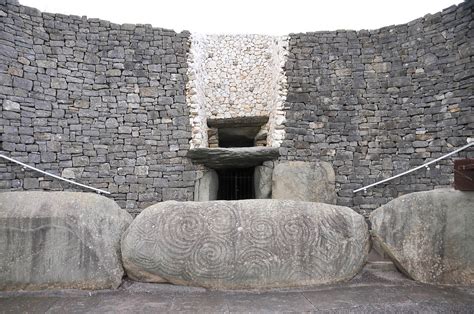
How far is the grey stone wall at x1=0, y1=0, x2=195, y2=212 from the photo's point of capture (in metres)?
6.02

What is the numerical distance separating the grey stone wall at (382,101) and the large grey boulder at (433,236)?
11.3ft

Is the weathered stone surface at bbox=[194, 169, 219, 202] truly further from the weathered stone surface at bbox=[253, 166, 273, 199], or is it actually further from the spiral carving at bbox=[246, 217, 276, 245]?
the spiral carving at bbox=[246, 217, 276, 245]

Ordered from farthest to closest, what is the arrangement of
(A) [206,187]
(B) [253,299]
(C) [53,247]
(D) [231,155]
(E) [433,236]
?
(A) [206,187] → (D) [231,155] → (E) [433,236] → (C) [53,247] → (B) [253,299]

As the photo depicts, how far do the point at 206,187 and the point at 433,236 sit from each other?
4.51 meters

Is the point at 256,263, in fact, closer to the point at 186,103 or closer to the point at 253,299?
the point at 253,299

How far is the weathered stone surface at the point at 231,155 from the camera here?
21.3 ft

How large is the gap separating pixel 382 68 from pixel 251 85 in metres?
3.12

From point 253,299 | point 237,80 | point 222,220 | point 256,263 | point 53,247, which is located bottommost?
point 253,299

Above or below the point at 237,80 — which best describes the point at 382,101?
below

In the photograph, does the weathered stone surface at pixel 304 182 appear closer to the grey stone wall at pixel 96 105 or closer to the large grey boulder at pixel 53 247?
the grey stone wall at pixel 96 105

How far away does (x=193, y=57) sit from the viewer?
23.7 feet

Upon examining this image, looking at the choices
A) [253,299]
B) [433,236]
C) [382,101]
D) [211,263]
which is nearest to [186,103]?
[382,101]

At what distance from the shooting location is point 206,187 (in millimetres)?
6723

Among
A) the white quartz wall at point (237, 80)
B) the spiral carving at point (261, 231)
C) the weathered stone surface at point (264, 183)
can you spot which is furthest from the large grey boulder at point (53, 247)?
the weathered stone surface at point (264, 183)
